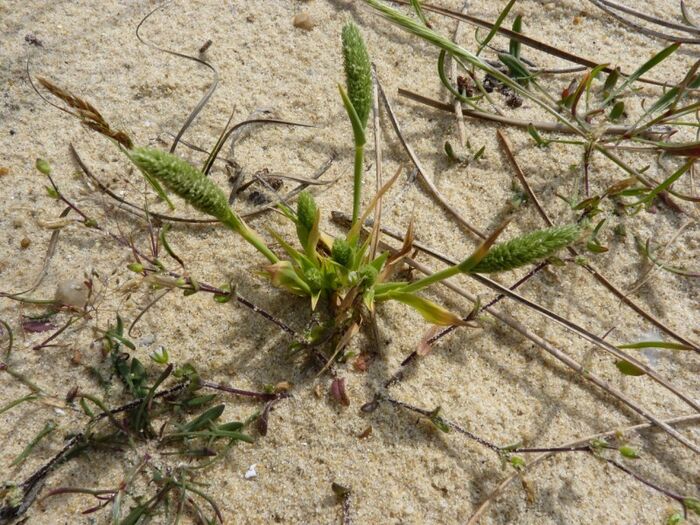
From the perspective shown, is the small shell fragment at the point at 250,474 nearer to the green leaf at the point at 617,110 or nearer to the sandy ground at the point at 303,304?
the sandy ground at the point at 303,304

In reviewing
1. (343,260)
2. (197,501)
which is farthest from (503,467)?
Result: (197,501)

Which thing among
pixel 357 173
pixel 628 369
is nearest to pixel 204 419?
pixel 357 173

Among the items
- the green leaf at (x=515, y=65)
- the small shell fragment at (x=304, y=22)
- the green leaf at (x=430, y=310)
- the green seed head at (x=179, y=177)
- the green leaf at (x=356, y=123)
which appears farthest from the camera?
the small shell fragment at (x=304, y=22)

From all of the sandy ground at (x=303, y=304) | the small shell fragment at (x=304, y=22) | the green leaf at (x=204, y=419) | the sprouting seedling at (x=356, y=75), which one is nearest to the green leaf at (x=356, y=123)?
the sprouting seedling at (x=356, y=75)

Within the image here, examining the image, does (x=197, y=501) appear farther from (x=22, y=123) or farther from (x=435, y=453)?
(x=22, y=123)

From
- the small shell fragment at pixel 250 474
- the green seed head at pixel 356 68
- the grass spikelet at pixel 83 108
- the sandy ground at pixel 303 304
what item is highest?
the green seed head at pixel 356 68

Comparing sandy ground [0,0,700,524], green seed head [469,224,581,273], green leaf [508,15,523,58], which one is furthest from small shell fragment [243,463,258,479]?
green leaf [508,15,523,58]

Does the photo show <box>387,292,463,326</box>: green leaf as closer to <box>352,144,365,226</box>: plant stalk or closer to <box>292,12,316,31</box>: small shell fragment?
<box>352,144,365,226</box>: plant stalk
